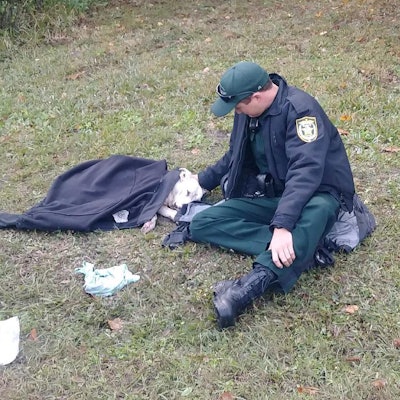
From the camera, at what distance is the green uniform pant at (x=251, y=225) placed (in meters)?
3.10

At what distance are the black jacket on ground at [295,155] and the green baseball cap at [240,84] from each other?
0.16m

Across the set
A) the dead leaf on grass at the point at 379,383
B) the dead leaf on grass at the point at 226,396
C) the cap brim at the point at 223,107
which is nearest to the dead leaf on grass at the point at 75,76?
the cap brim at the point at 223,107

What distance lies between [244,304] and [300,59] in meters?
4.09

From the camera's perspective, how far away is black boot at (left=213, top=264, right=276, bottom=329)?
297 centimetres

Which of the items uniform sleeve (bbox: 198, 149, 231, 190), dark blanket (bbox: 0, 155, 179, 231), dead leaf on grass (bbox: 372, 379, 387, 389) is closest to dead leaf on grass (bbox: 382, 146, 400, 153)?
uniform sleeve (bbox: 198, 149, 231, 190)

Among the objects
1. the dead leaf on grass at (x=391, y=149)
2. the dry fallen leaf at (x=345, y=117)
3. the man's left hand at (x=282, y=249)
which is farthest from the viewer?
the dry fallen leaf at (x=345, y=117)

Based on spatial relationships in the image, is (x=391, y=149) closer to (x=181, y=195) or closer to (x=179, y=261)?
(x=181, y=195)

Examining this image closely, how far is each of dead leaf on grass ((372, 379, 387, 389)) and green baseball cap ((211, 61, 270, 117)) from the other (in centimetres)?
142

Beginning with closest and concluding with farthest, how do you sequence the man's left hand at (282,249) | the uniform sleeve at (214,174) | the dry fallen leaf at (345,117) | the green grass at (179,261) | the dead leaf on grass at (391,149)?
the green grass at (179,261) → the man's left hand at (282,249) → the uniform sleeve at (214,174) → the dead leaf on grass at (391,149) → the dry fallen leaf at (345,117)

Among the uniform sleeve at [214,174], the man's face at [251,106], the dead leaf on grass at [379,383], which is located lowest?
the dead leaf on grass at [379,383]

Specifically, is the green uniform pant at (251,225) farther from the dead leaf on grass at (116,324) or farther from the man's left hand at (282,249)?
the dead leaf on grass at (116,324)

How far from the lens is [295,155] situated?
3.07 metres

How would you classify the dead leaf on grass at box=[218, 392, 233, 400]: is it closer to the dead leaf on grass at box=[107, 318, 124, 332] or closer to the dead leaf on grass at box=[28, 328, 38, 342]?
the dead leaf on grass at box=[107, 318, 124, 332]

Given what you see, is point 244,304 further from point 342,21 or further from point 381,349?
point 342,21
